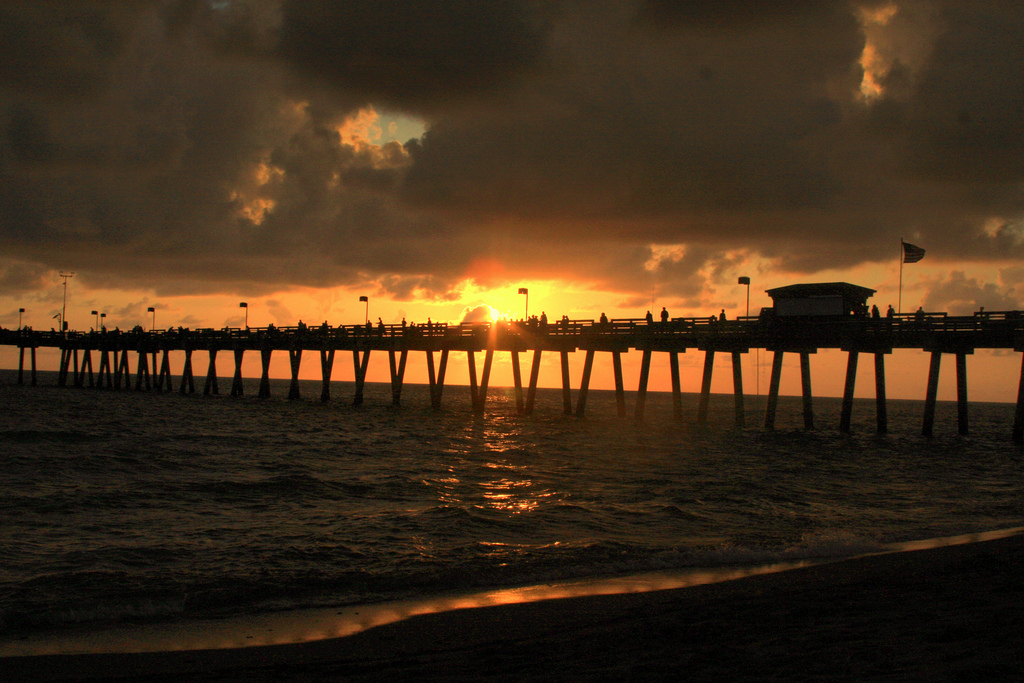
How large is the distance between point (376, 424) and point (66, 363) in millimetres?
75592

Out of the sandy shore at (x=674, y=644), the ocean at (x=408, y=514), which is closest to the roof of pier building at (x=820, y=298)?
the ocean at (x=408, y=514)

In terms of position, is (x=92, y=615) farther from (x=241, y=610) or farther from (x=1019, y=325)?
(x=1019, y=325)

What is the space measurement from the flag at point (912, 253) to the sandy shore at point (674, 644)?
96.8 ft

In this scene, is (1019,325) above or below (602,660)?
above

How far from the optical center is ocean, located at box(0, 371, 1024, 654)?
34.7ft

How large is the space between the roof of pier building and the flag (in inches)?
88.6

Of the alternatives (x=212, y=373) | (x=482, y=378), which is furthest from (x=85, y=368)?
A: (x=482, y=378)

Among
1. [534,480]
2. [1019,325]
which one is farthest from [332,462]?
[1019,325]

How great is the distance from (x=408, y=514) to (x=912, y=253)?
30.5m

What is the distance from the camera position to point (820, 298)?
35.8 meters

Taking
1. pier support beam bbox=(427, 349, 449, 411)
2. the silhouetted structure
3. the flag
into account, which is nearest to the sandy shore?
the silhouetted structure

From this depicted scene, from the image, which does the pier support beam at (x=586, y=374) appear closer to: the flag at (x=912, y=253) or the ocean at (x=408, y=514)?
the ocean at (x=408, y=514)

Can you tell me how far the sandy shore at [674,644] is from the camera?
6836 millimetres

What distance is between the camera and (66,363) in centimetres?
9919
